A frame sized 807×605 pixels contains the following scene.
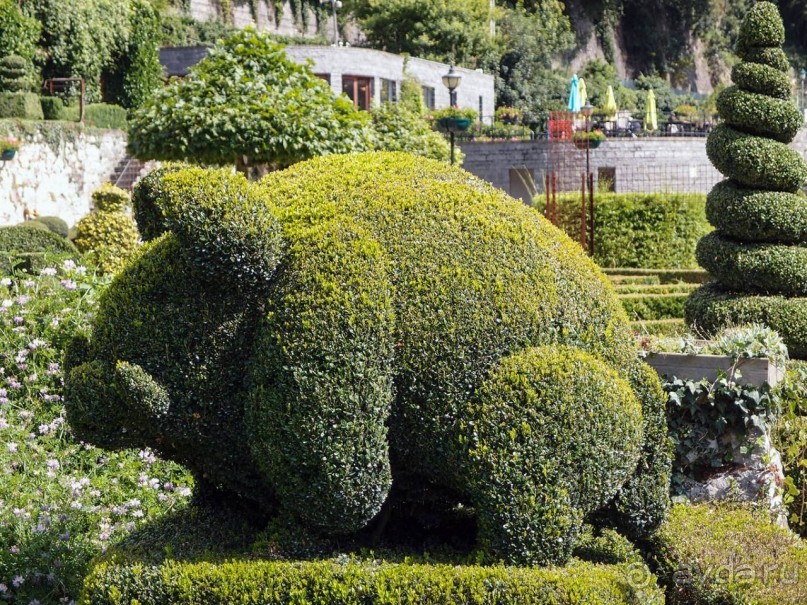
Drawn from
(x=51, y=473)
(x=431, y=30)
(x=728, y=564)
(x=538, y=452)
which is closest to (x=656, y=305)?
(x=728, y=564)

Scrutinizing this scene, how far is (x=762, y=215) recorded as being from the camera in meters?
10.8

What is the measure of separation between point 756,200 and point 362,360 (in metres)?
7.66

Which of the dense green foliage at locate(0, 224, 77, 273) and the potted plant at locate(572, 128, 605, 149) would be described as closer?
the dense green foliage at locate(0, 224, 77, 273)

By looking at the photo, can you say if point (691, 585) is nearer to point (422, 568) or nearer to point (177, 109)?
point (422, 568)

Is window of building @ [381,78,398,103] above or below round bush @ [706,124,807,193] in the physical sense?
above

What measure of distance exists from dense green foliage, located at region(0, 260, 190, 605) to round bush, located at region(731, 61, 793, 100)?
22.6ft

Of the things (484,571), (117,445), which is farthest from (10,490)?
(484,571)

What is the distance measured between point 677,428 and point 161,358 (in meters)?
3.36

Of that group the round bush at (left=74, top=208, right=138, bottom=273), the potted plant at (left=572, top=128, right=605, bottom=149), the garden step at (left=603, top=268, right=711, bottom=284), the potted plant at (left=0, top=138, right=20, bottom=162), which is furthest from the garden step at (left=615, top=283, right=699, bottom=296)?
the potted plant at (left=572, top=128, right=605, bottom=149)

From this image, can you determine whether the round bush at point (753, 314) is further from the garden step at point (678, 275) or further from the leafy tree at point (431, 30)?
the leafy tree at point (431, 30)

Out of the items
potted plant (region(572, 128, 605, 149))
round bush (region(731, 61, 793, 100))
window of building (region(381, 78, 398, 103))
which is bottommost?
potted plant (region(572, 128, 605, 149))

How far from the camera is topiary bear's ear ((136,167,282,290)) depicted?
437 cm

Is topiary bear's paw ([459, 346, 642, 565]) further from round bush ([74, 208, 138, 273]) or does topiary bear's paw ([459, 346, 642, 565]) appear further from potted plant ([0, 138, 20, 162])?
potted plant ([0, 138, 20, 162])

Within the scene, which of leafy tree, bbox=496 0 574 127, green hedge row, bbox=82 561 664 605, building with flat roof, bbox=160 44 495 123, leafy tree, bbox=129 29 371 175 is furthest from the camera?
leafy tree, bbox=496 0 574 127
